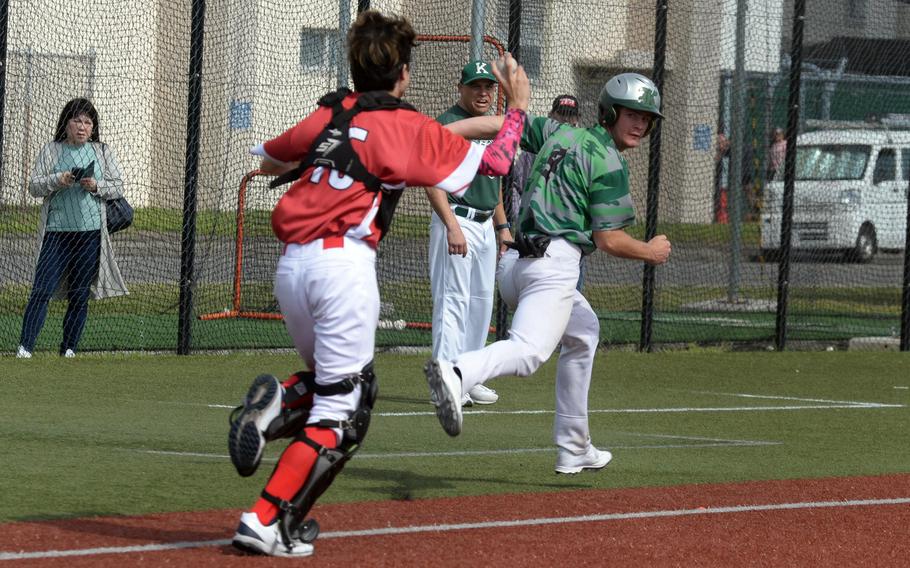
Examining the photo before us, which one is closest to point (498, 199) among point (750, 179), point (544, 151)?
point (544, 151)

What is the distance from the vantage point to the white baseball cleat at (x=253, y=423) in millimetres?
5234

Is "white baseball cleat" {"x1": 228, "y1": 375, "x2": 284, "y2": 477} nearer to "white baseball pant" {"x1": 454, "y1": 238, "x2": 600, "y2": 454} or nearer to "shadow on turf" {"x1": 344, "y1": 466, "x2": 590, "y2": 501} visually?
"white baseball pant" {"x1": 454, "y1": 238, "x2": 600, "y2": 454}

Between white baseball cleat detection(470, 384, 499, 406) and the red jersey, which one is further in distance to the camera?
white baseball cleat detection(470, 384, 499, 406)

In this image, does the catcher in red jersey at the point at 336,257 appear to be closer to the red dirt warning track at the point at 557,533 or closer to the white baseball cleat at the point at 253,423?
the white baseball cleat at the point at 253,423

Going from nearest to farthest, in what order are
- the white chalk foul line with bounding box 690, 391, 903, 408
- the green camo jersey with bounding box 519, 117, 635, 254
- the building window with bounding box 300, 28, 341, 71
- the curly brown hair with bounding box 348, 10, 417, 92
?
1. the curly brown hair with bounding box 348, 10, 417, 92
2. the green camo jersey with bounding box 519, 117, 635, 254
3. the white chalk foul line with bounding box 690, 391, 903, 408
4. the building window with bounding box 300, 28, 341, 71

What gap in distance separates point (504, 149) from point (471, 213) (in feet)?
14.8

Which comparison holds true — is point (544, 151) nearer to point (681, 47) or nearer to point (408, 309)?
point (408, 309)

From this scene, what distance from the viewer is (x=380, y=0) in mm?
15992

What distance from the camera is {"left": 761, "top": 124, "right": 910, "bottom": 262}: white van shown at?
17.9 metres

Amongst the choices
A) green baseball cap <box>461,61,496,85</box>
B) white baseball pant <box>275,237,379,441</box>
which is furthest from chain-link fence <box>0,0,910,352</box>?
white baseball pant <box>275,237,379,441</box>

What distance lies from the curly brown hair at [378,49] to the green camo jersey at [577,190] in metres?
1.72

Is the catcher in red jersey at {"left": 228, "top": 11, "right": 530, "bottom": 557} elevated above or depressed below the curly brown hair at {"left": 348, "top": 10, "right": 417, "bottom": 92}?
below

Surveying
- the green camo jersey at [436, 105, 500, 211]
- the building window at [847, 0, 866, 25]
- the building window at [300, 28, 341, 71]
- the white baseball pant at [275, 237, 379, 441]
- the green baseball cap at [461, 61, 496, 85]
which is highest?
the building window at [847, 0, 866, 25]

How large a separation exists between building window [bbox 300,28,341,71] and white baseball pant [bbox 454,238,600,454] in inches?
296
